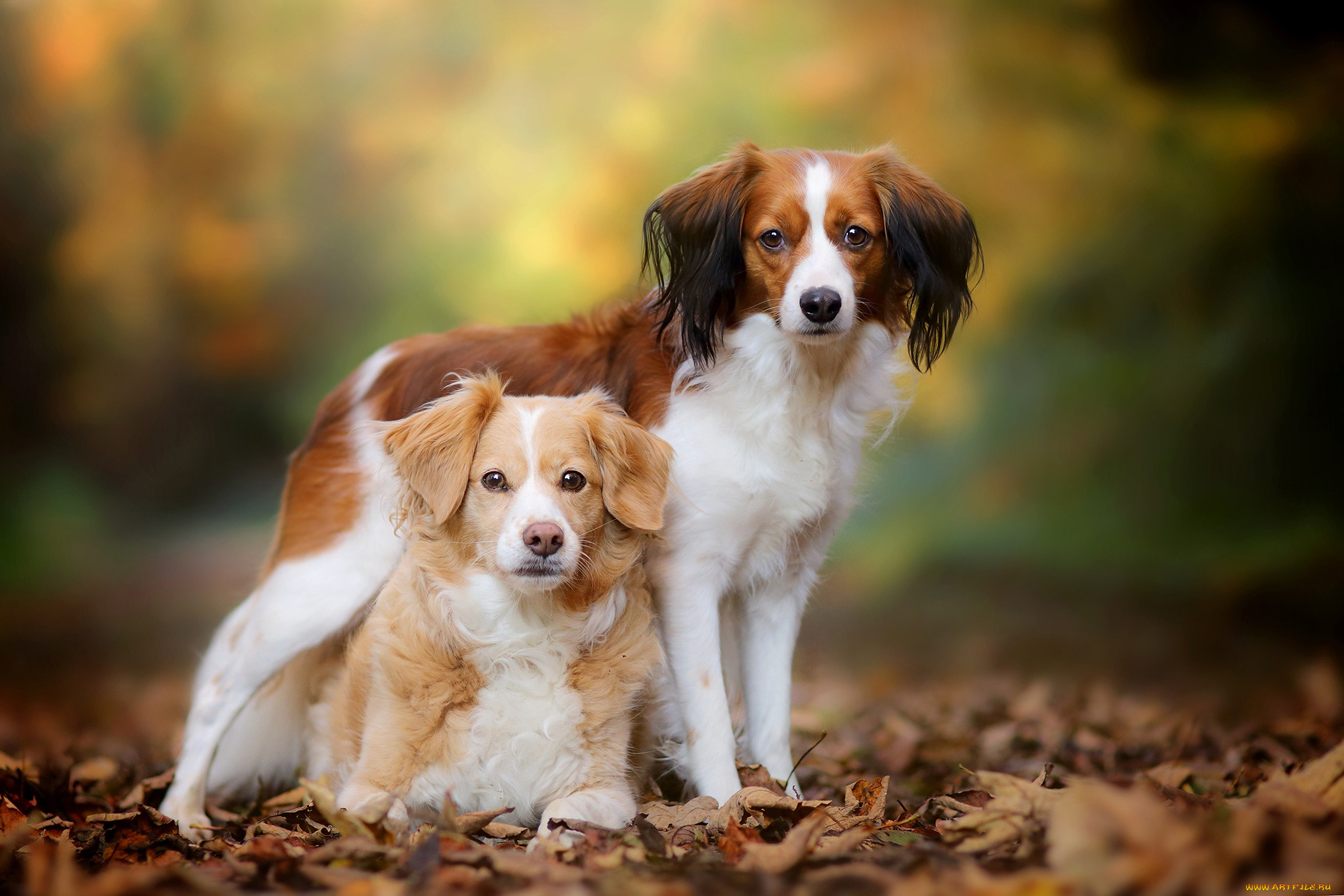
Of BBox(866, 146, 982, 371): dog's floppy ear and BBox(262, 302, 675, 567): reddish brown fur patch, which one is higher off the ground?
BBox(866, 146, 982, 371): dog's floppy ear

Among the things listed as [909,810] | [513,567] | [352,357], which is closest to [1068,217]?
[352,357]

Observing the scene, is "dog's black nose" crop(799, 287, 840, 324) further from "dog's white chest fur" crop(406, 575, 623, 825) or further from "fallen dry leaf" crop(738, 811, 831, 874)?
"fallen dry leaf" crop(738, 811, 831, 874)

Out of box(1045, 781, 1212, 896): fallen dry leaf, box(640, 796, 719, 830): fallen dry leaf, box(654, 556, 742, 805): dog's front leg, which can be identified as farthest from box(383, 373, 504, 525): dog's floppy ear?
box(1045, 781, 1212, 896): fallen dry leaf

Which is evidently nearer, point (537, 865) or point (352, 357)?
point (537, 865)

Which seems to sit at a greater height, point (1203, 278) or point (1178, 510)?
point (1203, 278)

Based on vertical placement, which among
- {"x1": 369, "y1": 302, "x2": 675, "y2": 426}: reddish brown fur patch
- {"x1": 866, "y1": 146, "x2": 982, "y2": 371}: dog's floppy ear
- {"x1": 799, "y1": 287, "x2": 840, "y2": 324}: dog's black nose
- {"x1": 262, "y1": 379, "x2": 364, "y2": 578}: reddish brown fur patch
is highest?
{"x1": 866, "y1": 146, "x2": 982, "y2": 371}: dog's floppy ear

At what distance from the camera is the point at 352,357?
6.39 metres

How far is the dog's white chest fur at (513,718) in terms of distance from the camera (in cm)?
266

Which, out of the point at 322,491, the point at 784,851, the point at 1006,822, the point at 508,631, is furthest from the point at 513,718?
the point at 1006,822

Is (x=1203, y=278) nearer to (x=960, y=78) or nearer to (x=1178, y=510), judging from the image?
(x=1178, y=510)

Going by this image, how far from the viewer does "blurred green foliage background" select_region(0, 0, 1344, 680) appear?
603 centimetres

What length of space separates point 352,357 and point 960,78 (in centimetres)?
371

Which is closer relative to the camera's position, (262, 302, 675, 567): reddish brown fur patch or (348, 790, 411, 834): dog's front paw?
(348, 790, 411, 834): dog's front paw

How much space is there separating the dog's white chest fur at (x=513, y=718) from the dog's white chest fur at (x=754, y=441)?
413 mm
